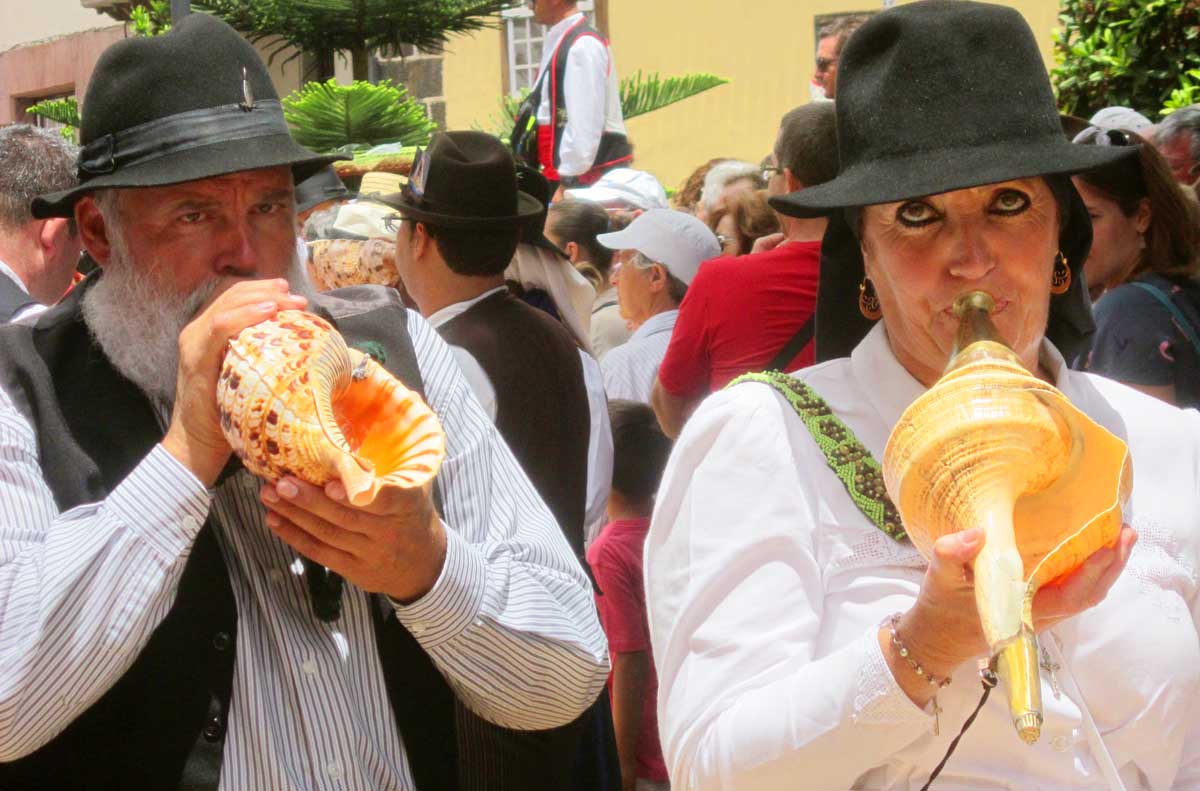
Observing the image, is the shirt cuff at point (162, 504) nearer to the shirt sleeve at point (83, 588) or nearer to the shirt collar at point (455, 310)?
the shirt sleeve at point (83, 588)

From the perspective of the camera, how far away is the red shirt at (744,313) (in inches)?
181

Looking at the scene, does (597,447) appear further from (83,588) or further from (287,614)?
(83,588)

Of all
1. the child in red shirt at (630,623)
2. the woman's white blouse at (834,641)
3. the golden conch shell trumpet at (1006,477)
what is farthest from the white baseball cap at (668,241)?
the golden conch shell trumpet at (1006,477)

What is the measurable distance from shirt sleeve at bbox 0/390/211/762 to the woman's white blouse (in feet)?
2.25

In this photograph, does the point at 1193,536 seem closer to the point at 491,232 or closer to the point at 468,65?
the point at 491,232

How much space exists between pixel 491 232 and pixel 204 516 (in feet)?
7.44

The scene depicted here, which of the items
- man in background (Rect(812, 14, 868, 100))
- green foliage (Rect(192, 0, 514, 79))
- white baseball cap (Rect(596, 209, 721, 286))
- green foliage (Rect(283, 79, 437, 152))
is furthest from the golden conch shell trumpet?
green foliage (Rect(192, 0, 514, 79))

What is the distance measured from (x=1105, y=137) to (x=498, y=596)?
2.28m

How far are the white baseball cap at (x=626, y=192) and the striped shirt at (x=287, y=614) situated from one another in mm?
5207

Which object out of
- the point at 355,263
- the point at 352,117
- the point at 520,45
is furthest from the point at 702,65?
the point at 355,263

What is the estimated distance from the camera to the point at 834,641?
216 cm

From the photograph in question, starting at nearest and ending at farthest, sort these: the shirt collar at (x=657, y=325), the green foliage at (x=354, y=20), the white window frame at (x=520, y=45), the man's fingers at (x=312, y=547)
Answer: the man's fingers at (x=312, y=547)
the shirt collar at (x=657, y=325)
the green foliage at (x=354, y=20)
the white window frame at (x=520, y=45)

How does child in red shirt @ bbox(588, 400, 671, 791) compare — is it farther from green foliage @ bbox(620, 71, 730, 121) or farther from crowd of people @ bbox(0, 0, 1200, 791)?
green foliage @ bbox(620, 71, 730, 121)

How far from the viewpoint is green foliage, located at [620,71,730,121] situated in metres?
12.7
